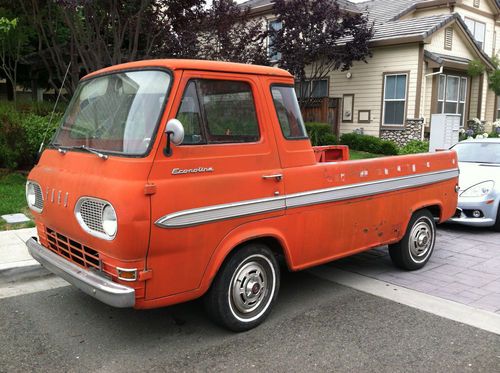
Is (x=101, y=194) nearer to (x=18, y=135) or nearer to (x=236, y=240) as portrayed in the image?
(x=236, y=240)

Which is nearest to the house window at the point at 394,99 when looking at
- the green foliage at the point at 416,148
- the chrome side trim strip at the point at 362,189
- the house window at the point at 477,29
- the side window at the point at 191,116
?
the green foliage at the point at 416,148

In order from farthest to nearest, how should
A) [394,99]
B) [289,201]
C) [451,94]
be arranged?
[451,94] → [394,99] → [289,201]

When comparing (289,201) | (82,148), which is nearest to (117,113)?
(82,148)

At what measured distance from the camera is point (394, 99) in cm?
1877

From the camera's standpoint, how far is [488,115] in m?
22.8

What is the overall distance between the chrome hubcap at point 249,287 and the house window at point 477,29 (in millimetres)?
21937

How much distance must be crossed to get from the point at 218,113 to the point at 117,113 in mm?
808

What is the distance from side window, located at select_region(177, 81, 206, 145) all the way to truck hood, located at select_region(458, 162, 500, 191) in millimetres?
5600

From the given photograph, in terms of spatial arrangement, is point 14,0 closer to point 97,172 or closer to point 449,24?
point 97,172

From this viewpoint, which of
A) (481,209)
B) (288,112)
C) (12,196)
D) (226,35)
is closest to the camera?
(288,112)

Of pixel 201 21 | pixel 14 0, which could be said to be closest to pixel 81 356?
pixel 201 21

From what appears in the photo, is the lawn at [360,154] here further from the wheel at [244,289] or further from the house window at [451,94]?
the wheel at [244,289]

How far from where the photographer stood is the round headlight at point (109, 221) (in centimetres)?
335

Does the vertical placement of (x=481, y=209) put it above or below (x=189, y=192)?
below
